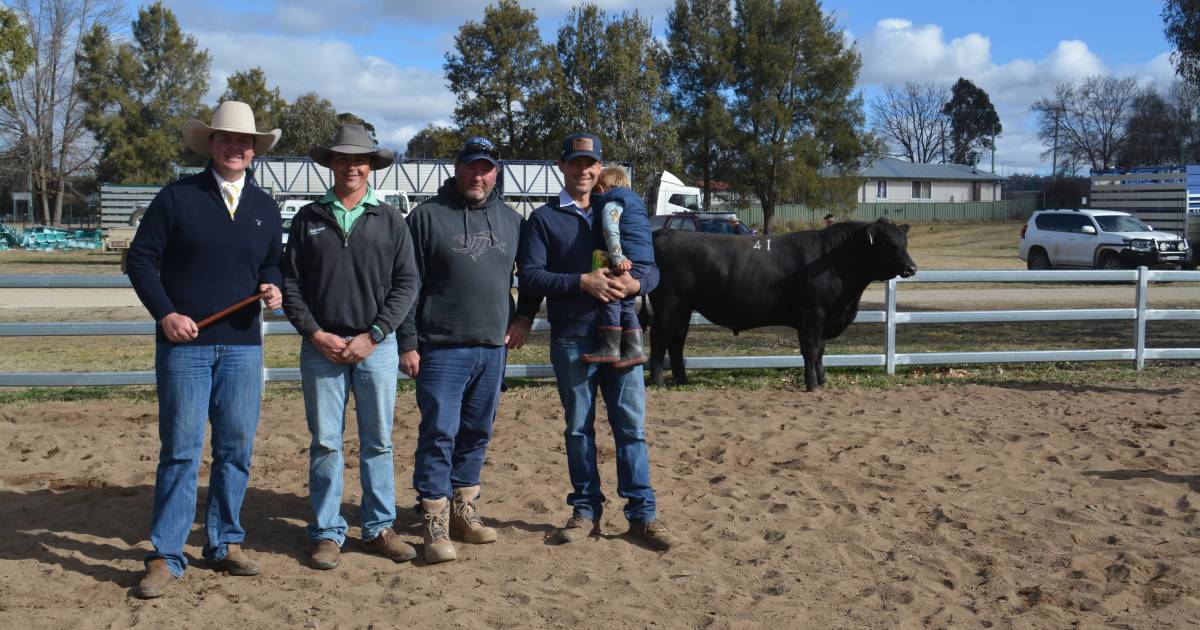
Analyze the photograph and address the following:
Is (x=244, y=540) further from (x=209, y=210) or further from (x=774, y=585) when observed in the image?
(x=774, y=585)

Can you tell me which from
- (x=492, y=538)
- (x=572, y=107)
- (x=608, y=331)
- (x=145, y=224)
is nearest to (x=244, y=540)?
(x=492, y=538)

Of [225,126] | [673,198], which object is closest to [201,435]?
[225,126]

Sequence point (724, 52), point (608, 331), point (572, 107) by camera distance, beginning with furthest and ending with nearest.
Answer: point (724, 52) < point (572, 107) < point (608, 331)

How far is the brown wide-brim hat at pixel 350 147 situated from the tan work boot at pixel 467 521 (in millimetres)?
1643

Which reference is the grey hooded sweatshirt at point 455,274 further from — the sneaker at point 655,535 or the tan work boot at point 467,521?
the sneaker at point 655,535

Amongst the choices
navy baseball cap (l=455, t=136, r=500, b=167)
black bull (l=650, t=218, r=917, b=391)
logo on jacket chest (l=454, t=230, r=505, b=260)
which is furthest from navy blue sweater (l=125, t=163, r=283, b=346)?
black bull (l=650, t=218, r=917, b=391)

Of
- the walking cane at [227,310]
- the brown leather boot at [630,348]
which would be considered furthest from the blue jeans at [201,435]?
the brown leather boot at [630,348]

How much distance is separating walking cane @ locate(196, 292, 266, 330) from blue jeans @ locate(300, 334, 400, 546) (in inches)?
11.5

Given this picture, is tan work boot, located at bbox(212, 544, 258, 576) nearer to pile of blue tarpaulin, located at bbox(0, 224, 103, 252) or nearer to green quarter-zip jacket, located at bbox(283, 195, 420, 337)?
green quarter-zip jacket, located at bbox(283, 195, 420, 337)

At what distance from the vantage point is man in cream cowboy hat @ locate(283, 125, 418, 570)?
471 centimetres

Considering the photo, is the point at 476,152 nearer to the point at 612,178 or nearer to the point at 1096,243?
the point at 612,178

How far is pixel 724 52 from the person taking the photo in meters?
43.8

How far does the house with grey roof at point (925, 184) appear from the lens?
71.1 metres

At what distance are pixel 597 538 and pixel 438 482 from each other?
85 centimetres
